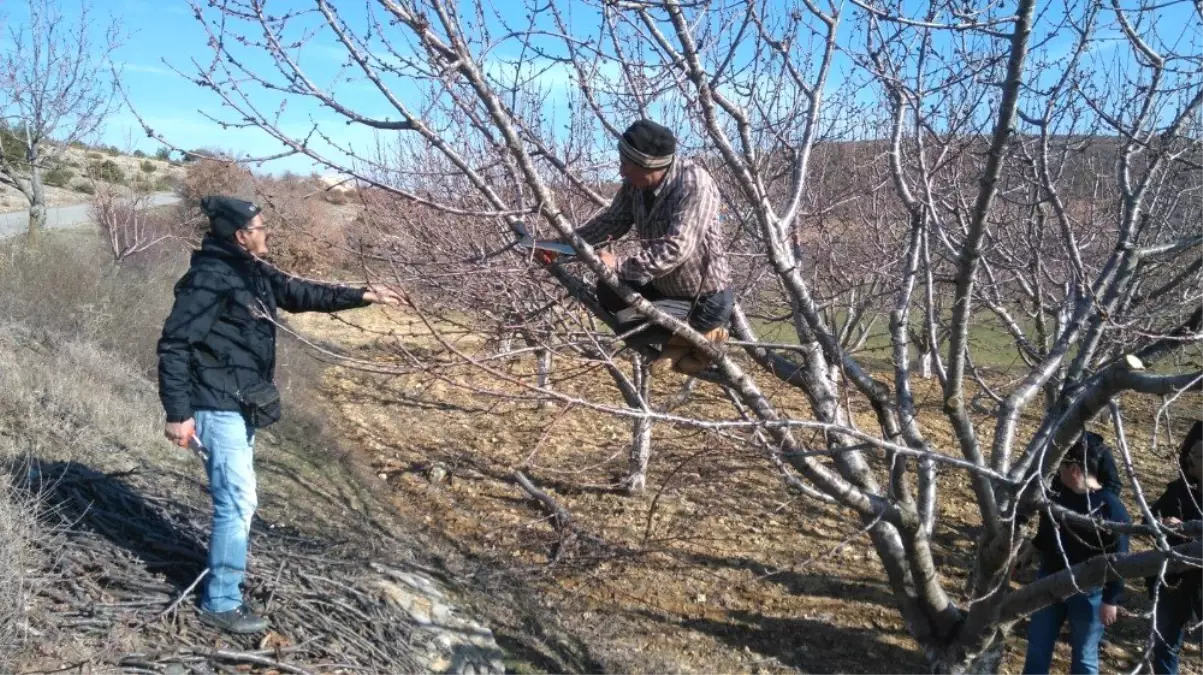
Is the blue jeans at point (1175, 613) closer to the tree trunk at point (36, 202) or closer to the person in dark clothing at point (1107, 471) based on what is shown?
the person in dark clothing at point (1107, 471)

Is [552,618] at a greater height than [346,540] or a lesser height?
lesser

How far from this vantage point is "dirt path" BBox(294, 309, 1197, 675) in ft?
20.6

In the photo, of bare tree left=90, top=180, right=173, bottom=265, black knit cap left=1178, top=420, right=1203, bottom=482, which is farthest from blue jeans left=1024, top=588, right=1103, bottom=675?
bare tree left=90, top=180, right=173, bottom=265

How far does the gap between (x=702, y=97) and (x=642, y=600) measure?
15.7 ft

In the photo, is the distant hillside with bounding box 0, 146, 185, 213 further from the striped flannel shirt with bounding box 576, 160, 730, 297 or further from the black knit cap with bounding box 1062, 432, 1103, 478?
the black knit cap with bounding box 1062, 432, 1103, 478

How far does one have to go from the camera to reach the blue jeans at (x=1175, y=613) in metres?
4.54

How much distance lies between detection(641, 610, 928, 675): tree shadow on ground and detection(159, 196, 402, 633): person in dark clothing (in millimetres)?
3802

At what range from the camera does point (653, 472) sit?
32.8ft

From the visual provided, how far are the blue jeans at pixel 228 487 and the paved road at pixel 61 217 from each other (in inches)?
576

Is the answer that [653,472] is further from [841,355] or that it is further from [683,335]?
[683,335]

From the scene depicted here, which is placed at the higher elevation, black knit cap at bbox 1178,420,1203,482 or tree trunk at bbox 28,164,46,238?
tree trunk at bbox 28,164,46,238

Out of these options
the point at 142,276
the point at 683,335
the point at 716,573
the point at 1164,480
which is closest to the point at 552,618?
the point at 716,573

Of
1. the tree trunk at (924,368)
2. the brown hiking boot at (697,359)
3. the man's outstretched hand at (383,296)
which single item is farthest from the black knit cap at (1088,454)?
the tree trunk at (924,368)

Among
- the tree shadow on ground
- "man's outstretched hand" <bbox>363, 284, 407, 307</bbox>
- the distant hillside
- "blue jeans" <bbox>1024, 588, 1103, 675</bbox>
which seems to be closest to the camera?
"man's outstretched hand" <bbox>363, 284, 407, 307</bbox>
